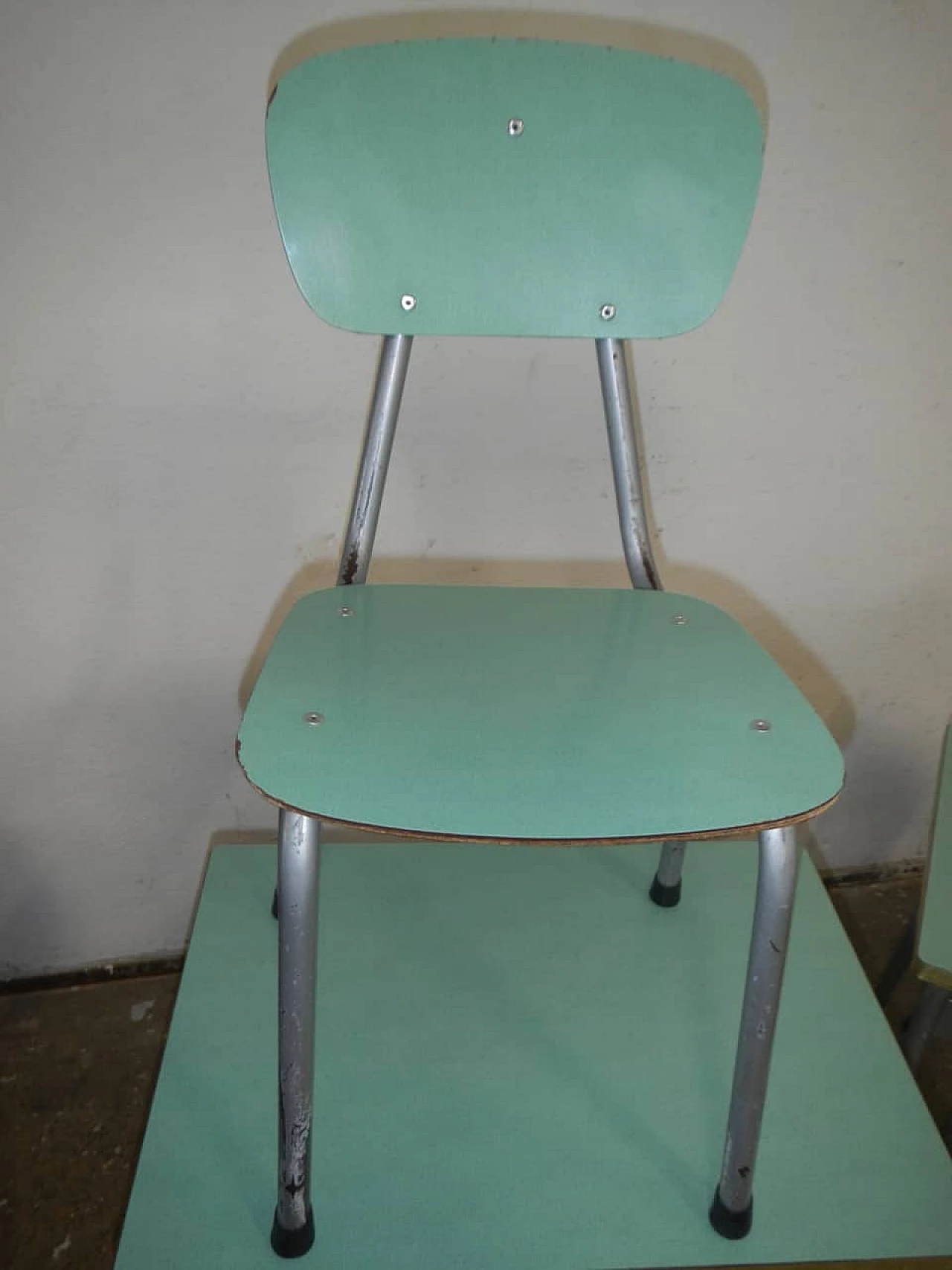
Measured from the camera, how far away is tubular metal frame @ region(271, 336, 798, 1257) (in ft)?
2.06

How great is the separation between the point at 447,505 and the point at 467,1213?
1.99 ft

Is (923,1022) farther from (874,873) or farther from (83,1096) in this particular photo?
(83,1096)

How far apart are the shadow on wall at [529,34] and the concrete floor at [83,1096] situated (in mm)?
850

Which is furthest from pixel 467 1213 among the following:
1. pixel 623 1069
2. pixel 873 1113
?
pixel 873 1113

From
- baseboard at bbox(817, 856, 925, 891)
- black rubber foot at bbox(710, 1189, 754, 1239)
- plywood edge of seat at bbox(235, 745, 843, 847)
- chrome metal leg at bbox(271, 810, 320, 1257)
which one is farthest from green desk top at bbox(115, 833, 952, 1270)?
plywood edge of seat at bbox(235, 745, 843, 847)

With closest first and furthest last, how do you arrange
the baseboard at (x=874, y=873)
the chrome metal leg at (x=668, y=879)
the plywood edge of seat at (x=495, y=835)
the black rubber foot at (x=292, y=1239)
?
1. the plywood edge of seat at (x=495, y=835)
2. the black rubber foot at (x=292, y=1239)
3. the chrome metal leg at (x=668, y=879)
4. the baseboard at (x=874, y=873)

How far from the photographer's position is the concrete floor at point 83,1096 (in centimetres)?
94

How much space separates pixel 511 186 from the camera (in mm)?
816

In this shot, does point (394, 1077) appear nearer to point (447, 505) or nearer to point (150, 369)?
point (447, 505)

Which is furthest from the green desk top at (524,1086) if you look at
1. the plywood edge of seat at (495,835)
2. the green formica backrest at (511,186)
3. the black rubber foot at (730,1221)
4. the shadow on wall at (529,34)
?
the shadow on wall at (529,34)

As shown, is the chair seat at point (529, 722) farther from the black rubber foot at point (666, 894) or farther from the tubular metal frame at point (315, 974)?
the black rubber foot at point (666, 894)

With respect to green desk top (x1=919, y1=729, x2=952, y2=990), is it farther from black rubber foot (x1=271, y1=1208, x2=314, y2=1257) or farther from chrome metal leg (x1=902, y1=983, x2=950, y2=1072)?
black rubber foot (x1=271, y1=1208, x2=314, y2=1257)

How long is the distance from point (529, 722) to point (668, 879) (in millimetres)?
486

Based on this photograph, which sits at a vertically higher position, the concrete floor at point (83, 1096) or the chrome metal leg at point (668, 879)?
the chrome metal leg at point (668, 879)
